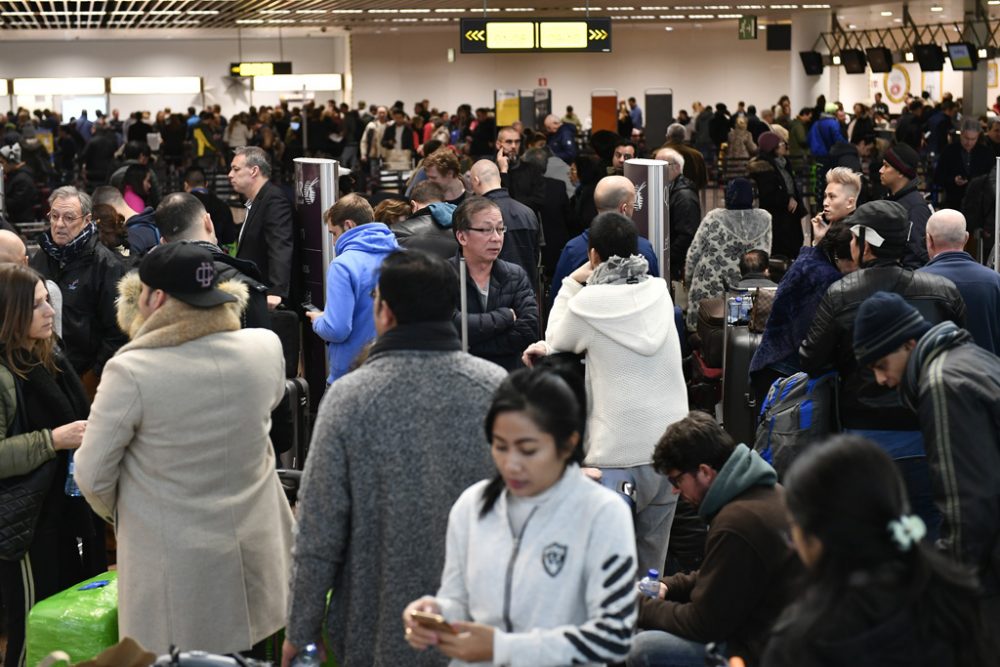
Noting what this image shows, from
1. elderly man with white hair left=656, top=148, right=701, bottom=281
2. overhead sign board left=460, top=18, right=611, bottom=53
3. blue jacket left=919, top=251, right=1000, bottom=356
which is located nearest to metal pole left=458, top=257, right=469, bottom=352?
blue jacket left=919, top=251, right=1000, bottom=356

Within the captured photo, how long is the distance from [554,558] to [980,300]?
309 cm

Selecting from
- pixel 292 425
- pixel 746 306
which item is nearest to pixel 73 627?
pixel 292 425

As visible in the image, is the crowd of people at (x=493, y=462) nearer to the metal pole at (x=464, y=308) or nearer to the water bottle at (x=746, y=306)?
the metal pole at (x=464, y=308)

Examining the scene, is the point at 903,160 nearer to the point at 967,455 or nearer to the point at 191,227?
the point at 191,227

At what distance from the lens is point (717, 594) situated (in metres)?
3.26

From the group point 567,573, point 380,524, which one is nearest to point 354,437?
Result: point 380,524

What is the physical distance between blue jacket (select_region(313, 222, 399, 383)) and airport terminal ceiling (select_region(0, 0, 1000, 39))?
52.8 feet

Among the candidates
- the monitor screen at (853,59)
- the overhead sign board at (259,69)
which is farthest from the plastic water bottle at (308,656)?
the overhead sign board at (259,69)

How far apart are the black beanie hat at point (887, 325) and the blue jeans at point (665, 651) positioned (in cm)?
94

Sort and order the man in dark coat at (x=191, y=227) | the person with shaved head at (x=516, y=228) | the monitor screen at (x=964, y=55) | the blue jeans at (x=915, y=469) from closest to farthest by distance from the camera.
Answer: the blue jeans at (x=915, y=469) < the man in dark coat at (x=191, y=227) < the person with shaved head at (x=516, y=228) < the monitor screen at (x=964, y=55)

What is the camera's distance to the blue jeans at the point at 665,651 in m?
3.68

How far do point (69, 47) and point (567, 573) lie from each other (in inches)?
1573

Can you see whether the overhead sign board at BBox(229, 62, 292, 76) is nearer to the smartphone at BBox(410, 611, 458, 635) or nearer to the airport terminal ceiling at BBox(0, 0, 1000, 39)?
the airport terminal ceiling at BBox(0, 0, 1000, 39)

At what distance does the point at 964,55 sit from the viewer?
849 inches
